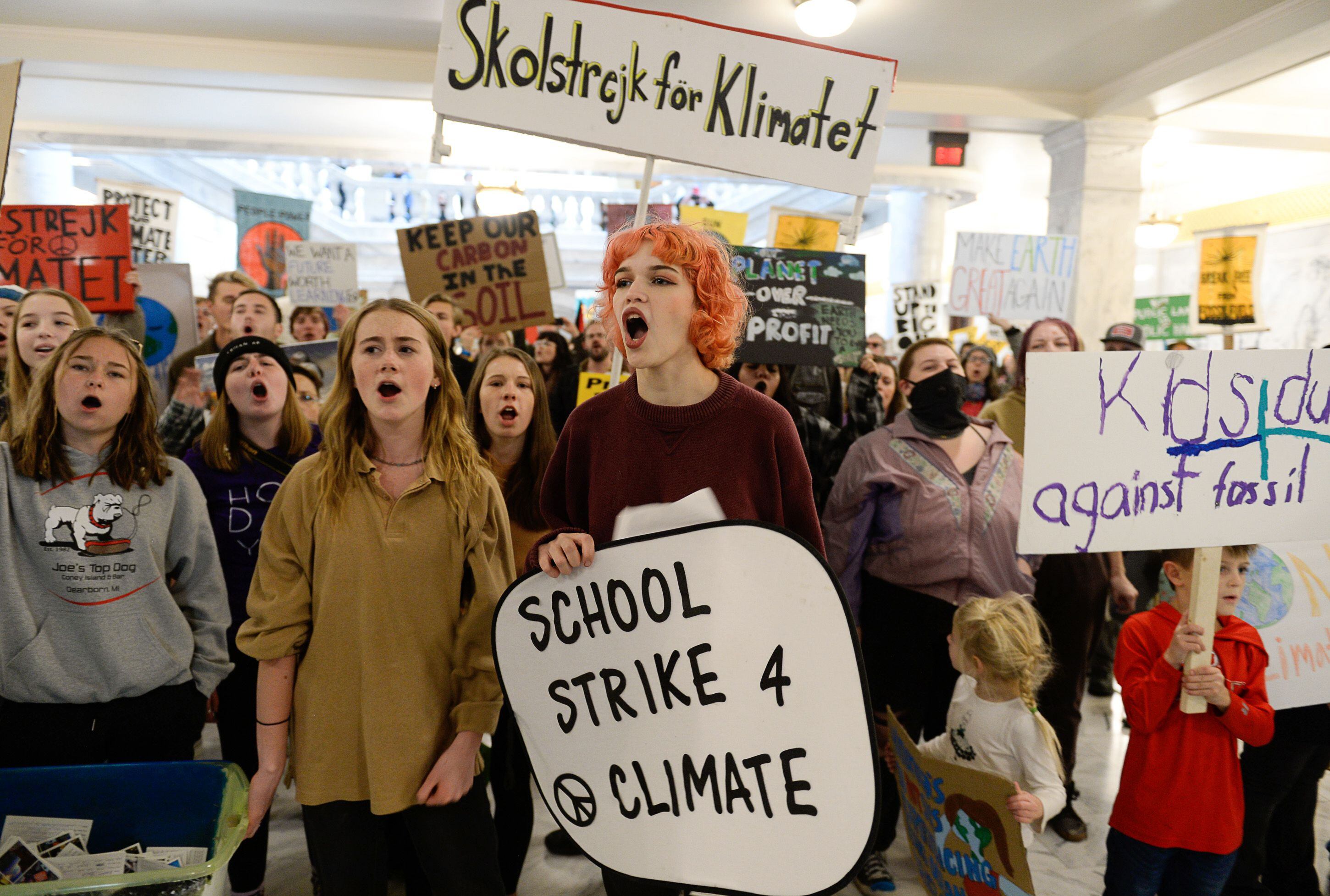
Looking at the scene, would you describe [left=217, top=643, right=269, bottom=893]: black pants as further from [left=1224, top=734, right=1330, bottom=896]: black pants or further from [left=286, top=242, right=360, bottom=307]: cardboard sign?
[left=286, top=242, right=360, bottom=307]: cardboard sign

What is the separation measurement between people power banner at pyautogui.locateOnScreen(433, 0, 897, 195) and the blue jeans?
1892mm

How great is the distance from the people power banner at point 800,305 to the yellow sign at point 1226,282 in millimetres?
3876

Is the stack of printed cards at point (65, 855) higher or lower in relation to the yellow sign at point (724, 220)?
lower

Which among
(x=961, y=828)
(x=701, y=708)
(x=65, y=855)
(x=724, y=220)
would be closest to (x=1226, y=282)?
(x=724, y=220)

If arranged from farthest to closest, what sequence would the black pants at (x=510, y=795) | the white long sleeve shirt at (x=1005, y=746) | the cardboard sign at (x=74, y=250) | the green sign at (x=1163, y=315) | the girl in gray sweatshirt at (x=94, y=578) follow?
the green sign at (x=1163, y=315)
the cardboard sign at (x=74, y=250)
the black pants at (x=510, y=795)
the white long sleeve shirt at (x=1005, y=746)
the girl in gray sweatshirt at (x=94, y=578)

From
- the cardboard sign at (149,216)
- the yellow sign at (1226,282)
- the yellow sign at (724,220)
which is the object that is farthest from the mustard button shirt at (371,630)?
the yellow sign at (1226,282)

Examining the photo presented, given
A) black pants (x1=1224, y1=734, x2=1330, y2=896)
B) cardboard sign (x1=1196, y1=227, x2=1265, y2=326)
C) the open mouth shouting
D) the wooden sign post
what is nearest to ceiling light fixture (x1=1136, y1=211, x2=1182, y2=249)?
cardboard sign (x1=1196, y1=227, x2=1265, y2=326)

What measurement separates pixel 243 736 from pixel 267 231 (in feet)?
21.8

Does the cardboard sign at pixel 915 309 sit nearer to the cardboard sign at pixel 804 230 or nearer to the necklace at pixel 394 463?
the cardboard sign at pixel 804 230

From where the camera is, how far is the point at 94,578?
1837mm

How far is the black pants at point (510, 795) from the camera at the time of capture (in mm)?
2273

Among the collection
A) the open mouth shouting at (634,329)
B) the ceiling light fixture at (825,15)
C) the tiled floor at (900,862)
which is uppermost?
the ceiling light fixture at (825,15)

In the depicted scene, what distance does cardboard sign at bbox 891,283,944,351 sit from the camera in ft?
23.5

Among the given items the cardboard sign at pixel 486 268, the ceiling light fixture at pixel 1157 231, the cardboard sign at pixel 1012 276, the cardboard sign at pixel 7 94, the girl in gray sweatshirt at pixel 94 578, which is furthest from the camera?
the ceiling light fixture at pixel 1157 231
